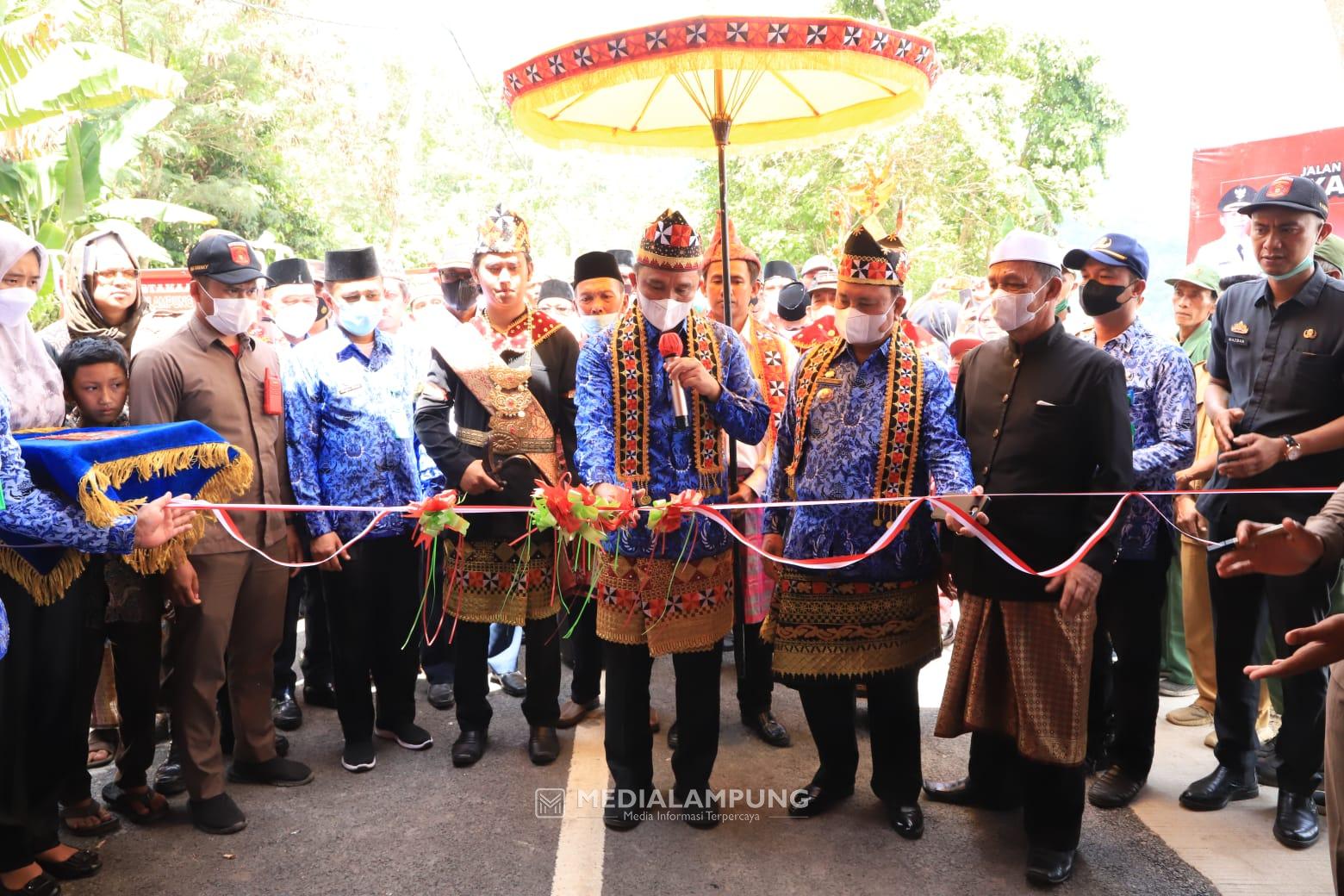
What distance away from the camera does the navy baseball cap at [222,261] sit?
423 cm

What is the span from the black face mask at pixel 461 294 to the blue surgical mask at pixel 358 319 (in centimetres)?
89

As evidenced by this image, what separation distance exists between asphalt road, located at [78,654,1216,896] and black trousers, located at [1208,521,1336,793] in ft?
1.93

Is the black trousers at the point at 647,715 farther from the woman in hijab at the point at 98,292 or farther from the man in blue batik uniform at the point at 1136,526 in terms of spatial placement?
A: the woman in hijab at the point at 98,292

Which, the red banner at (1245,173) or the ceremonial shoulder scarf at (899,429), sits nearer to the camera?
the ceremonial shoulder scarf at (899,429)

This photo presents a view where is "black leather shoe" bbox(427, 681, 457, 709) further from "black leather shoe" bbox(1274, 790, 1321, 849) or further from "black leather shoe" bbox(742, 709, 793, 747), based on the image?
"black leather shoe" bbox(1274, 790, 1321, 849)

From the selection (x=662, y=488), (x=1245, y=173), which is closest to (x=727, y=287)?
(x=662, y=488)

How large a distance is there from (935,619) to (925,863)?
36.7 inches

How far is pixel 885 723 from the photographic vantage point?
402 cm

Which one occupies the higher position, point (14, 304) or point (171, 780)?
point (14, 304)

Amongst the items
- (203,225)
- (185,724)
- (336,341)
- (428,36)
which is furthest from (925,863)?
(428,36)

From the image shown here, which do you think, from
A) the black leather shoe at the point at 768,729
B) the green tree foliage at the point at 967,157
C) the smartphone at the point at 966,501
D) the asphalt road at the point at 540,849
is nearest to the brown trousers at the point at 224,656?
the asphalt road at the point at 540,849

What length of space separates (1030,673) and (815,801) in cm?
108

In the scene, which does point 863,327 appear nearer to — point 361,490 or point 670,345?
point 670,345

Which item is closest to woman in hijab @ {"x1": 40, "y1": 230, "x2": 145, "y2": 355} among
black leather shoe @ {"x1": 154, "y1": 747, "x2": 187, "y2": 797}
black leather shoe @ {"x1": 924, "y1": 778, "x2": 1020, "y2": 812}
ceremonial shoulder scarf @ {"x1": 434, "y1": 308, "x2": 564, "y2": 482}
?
ceremonial shoulder scarf @ {"x1": 434, "y1": 308, "x2": 564, "y2": 482}
